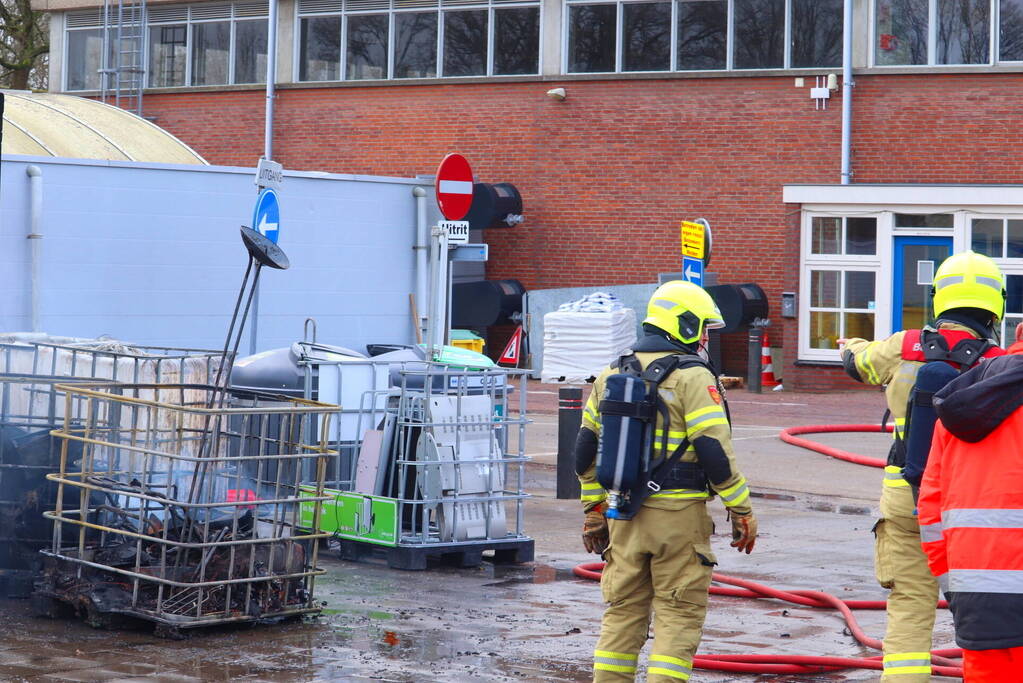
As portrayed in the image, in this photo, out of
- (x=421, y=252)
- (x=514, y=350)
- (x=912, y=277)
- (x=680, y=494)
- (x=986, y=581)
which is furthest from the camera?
(x=514, y=350)

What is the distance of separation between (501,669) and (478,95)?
21400 mm

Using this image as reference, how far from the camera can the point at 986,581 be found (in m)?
4.12

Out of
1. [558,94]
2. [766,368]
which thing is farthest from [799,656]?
[558,94]

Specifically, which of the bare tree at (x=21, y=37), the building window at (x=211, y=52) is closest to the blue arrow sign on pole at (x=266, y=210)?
the building window at (x=211, y=52)

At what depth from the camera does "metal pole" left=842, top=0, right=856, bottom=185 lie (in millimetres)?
24109

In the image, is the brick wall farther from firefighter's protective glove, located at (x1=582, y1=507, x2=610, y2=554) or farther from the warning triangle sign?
firefighter's protective glove, located at (x1=582, y1=507, x2=610, y2=554)

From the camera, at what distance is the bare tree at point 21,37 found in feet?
112

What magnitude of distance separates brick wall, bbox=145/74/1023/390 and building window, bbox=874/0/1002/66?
0.38 m

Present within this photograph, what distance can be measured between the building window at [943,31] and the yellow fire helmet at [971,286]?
19.1m

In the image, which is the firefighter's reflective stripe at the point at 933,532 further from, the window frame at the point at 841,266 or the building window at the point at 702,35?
the building window at the point at 702,35

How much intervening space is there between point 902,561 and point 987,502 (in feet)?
6.83

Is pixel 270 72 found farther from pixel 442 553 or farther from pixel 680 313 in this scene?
pixel 680 313

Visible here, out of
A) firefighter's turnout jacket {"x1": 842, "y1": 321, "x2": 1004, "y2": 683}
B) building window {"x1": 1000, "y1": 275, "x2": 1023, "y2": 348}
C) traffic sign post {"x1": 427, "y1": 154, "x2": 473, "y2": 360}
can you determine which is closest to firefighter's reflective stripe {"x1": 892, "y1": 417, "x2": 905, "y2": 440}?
firefighter's turnout jacket {"x1": 842, "y1": 321, "x2": 1004, "y2": 683}

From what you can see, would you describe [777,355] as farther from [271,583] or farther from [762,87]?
[271,583]
